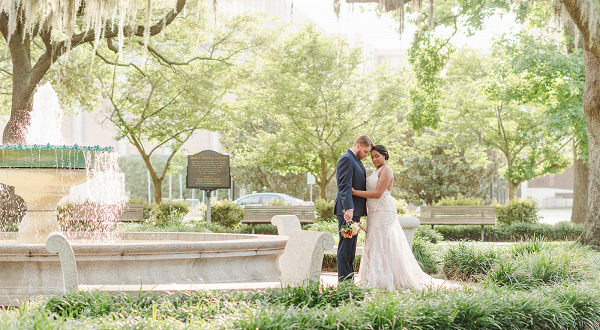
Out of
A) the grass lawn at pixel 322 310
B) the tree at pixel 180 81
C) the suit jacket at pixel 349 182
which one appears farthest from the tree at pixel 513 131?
the grass lawn at pixel 322 310

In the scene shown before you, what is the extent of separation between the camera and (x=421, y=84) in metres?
18.2

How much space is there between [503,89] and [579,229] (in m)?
5.67

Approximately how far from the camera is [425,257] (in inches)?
391

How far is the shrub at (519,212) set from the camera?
19.5 metres

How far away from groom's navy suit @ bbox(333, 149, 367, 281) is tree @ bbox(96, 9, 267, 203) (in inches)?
572

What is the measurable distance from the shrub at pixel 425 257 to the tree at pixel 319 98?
1266cm

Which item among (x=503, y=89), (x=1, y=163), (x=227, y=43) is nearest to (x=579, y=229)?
(x=503, y=89)

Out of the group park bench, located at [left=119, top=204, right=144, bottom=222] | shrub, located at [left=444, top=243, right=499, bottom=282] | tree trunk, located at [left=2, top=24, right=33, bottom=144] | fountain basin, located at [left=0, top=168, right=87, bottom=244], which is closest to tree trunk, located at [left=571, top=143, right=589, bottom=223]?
shrub, located at [left=444, top=243, right=499, bottom=282]

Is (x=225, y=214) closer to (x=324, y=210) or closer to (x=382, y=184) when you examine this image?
(x=324, y=210)

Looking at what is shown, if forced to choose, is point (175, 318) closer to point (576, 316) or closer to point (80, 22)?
point (576, 316)

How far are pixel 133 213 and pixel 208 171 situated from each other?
3.10 m

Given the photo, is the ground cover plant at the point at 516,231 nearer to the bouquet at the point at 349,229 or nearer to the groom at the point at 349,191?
the groom at the point at 349,191

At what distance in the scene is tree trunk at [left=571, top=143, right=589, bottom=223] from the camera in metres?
18.0

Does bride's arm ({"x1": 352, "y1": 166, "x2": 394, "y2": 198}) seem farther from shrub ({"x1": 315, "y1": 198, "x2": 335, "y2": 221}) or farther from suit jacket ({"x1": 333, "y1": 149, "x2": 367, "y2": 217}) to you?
shrub ({"x1": 315, "y1": 198, "x2": 335, "y2": 221})
